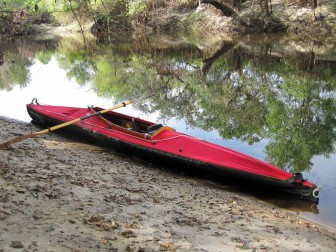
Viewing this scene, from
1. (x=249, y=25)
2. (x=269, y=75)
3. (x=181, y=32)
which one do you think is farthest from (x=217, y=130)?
(x=181, y=32)

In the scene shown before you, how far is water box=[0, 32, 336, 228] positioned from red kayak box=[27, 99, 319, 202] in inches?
15.8

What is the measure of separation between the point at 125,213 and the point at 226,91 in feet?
36.8

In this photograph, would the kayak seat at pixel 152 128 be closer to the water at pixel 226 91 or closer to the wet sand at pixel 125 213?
the wet sand at pixel 125 213

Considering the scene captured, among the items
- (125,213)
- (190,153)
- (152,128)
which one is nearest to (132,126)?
(152,128)

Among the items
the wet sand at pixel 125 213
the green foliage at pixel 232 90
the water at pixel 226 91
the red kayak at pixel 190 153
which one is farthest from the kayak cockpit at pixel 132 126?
the green foliage at pixel 232 90

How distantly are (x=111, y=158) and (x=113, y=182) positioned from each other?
2.12 m

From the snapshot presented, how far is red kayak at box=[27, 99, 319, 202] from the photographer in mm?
7484

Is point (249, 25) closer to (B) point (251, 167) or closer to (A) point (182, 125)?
(A) point (182, 125)

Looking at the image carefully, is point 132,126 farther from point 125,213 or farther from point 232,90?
point 232,90

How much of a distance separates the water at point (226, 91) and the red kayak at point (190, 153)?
1.32 ft

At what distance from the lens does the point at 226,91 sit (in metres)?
15.8

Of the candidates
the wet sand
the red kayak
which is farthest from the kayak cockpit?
the wet sand

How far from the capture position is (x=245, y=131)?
445 inches

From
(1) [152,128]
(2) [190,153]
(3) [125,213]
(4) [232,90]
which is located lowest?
(3) [125,213]
